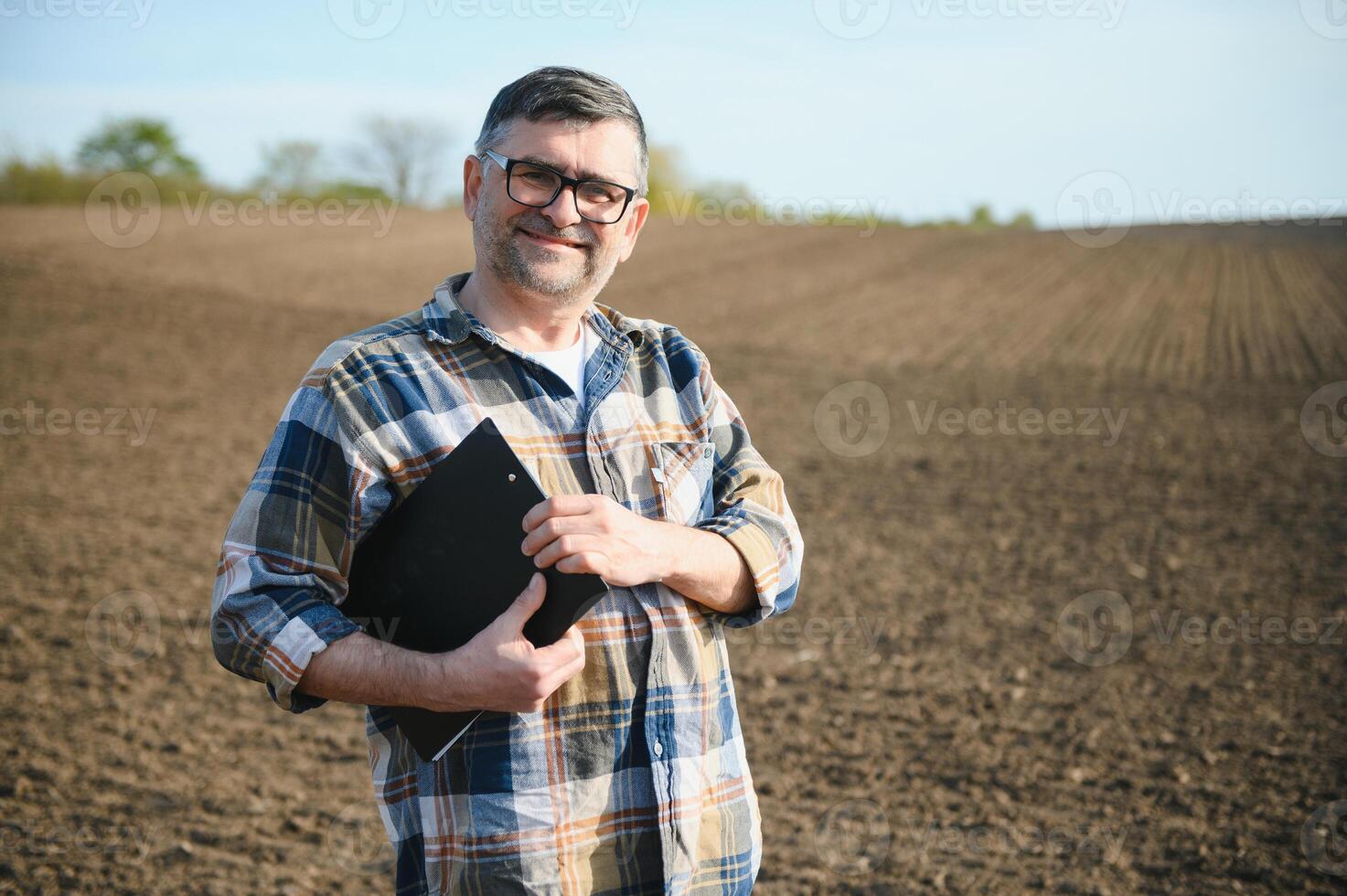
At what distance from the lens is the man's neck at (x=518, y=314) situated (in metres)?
1.78

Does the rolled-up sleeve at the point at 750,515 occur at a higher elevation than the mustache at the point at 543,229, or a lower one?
lower

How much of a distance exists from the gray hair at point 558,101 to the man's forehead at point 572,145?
12mm

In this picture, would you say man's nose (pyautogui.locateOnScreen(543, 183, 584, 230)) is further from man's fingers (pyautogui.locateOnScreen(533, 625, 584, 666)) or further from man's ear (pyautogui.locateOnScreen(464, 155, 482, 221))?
man's fingers (pyautogui.locateOnScreen(533, 625, 584, 666))

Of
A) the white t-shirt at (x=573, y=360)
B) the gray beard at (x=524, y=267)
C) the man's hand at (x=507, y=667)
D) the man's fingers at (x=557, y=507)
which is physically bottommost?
the man's hand at (x=507, y=667)

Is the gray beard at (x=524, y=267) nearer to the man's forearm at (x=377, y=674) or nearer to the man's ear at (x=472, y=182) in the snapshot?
the man's ear at (x=472, y=182)

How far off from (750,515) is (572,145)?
729 mm

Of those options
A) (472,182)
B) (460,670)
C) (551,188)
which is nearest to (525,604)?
(460,670)

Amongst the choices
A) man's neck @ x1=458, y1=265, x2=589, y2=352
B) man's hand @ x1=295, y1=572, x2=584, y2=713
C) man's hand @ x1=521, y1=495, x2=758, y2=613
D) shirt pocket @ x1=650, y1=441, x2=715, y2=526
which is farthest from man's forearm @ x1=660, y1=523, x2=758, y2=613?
man's neck @ x1=458, y1=265, x2=589, y2=352

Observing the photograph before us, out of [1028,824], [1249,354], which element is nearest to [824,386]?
[1249,354]

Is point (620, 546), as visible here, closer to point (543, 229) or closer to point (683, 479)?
point (683, 479)

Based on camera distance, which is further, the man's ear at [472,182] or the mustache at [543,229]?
the man's ear at [472,182]

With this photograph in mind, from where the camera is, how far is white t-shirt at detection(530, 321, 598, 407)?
1.80 meters

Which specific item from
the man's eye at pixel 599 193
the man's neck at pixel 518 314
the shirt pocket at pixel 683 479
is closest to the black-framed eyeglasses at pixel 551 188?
the man's eye at pixel 599 193

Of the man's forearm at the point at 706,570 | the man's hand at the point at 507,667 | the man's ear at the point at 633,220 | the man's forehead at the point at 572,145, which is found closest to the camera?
the man's hand at the point at 507,667
